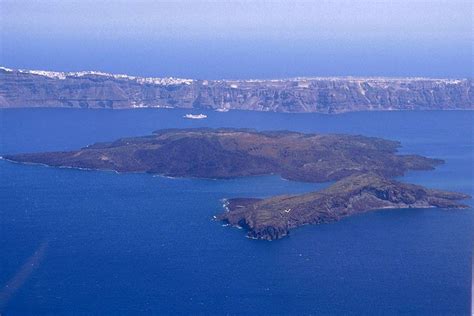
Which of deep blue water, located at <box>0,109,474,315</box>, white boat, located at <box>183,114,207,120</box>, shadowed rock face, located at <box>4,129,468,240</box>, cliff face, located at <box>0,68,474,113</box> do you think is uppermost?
cliff face, located at <box>0,68,474,113</box>

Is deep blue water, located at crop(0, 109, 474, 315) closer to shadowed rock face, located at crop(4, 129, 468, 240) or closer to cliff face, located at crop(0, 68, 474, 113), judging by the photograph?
shadowed rock face, located at crop(4, 129, 468, 240)

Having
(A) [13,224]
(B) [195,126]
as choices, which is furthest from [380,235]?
(B) [195,126]

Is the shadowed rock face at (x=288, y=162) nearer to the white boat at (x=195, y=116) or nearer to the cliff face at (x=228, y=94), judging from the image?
the white boat at (x=195, y=116)

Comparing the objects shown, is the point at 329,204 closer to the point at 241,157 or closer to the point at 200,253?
the point at 200,253

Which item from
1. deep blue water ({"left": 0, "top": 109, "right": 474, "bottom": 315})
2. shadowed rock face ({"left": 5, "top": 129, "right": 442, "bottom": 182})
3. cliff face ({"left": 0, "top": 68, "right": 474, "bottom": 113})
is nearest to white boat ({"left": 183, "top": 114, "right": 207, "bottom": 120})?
cliff face ({"left": 0, "top": 68, "right": 474, "bottom": 113})

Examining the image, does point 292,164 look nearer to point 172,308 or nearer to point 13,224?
point 13,224

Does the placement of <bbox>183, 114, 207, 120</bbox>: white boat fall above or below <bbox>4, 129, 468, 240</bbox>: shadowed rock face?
above
